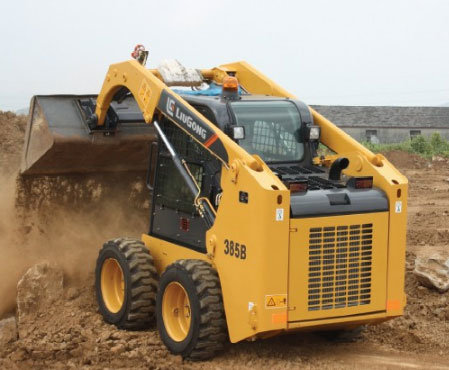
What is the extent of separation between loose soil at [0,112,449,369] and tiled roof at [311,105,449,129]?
4054 cm

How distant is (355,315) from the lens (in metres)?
7.85

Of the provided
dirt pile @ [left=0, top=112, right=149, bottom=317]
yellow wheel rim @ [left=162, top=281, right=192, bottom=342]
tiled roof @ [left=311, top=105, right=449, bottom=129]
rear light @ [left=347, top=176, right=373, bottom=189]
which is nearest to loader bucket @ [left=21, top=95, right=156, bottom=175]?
dirt pile @ [left=0, top=112, right=149, bottom=317]

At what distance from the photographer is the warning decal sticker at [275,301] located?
7363 mm

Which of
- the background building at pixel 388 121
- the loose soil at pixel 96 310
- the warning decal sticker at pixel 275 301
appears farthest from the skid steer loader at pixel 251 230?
the background building at pixel 388 121

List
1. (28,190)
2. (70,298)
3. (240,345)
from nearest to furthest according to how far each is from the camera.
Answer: (240,345) → (70,298) → (28,190)

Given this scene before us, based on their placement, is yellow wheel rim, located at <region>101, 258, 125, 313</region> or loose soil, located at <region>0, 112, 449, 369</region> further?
yellow wheel rim, located at <region>101, 258, 125, 313</region>

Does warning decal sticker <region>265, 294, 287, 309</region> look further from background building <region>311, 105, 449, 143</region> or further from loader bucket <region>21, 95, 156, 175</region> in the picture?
background building <region>311, 105, 449, 143</region>

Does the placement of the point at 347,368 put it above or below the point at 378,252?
below

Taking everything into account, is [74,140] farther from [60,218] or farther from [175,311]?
[175,311]

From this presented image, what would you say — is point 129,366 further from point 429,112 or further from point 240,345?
point 429,112

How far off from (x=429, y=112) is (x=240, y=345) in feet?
162

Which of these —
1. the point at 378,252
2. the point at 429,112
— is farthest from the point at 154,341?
the point at 429,112

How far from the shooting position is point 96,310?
9742mm

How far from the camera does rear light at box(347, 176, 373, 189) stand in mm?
7925
